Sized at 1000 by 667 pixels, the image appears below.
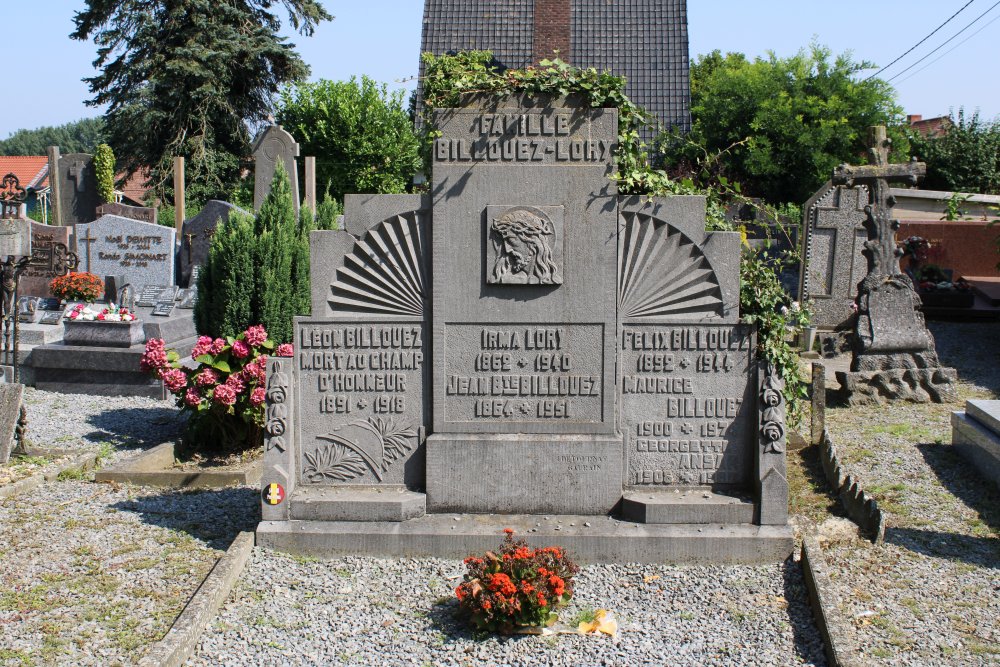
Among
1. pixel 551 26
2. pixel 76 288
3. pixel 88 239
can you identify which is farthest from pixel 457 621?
pixel 551 26

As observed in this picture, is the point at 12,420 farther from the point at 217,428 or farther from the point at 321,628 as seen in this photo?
the point at 321,628

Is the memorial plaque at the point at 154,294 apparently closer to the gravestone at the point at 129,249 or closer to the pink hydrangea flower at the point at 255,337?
the gravestone at the point at 129,249

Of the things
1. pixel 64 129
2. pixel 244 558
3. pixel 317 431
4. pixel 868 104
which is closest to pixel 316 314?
pixel 317 431

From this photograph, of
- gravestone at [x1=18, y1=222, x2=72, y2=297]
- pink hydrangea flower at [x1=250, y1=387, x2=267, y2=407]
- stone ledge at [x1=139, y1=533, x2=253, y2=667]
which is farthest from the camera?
gravestone at [x1=18, y1=222, x2=72, y2=297]

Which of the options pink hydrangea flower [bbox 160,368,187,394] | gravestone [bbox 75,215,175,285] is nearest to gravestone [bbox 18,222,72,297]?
gravestone [bbox 75,215,175,285]

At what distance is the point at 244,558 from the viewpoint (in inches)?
217

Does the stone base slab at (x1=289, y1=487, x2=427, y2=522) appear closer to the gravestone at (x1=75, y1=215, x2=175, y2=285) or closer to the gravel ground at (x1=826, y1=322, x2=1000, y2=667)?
the gravel ground at (x1=826, y1=322, x2=1000, y2=667)

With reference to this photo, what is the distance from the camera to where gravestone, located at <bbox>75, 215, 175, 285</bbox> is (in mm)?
16594

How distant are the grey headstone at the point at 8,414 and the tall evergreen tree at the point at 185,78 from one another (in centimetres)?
2340

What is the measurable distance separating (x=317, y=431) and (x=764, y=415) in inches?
114

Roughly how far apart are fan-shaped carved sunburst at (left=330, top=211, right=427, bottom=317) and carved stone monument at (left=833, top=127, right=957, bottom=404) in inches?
260

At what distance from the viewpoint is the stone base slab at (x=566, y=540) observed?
566 cm

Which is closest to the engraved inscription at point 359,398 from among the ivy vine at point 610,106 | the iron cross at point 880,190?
the ivy vine at point 610,106

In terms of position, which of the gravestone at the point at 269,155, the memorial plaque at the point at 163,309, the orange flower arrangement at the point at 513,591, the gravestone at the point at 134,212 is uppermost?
the gravestone at the point at 269,155
